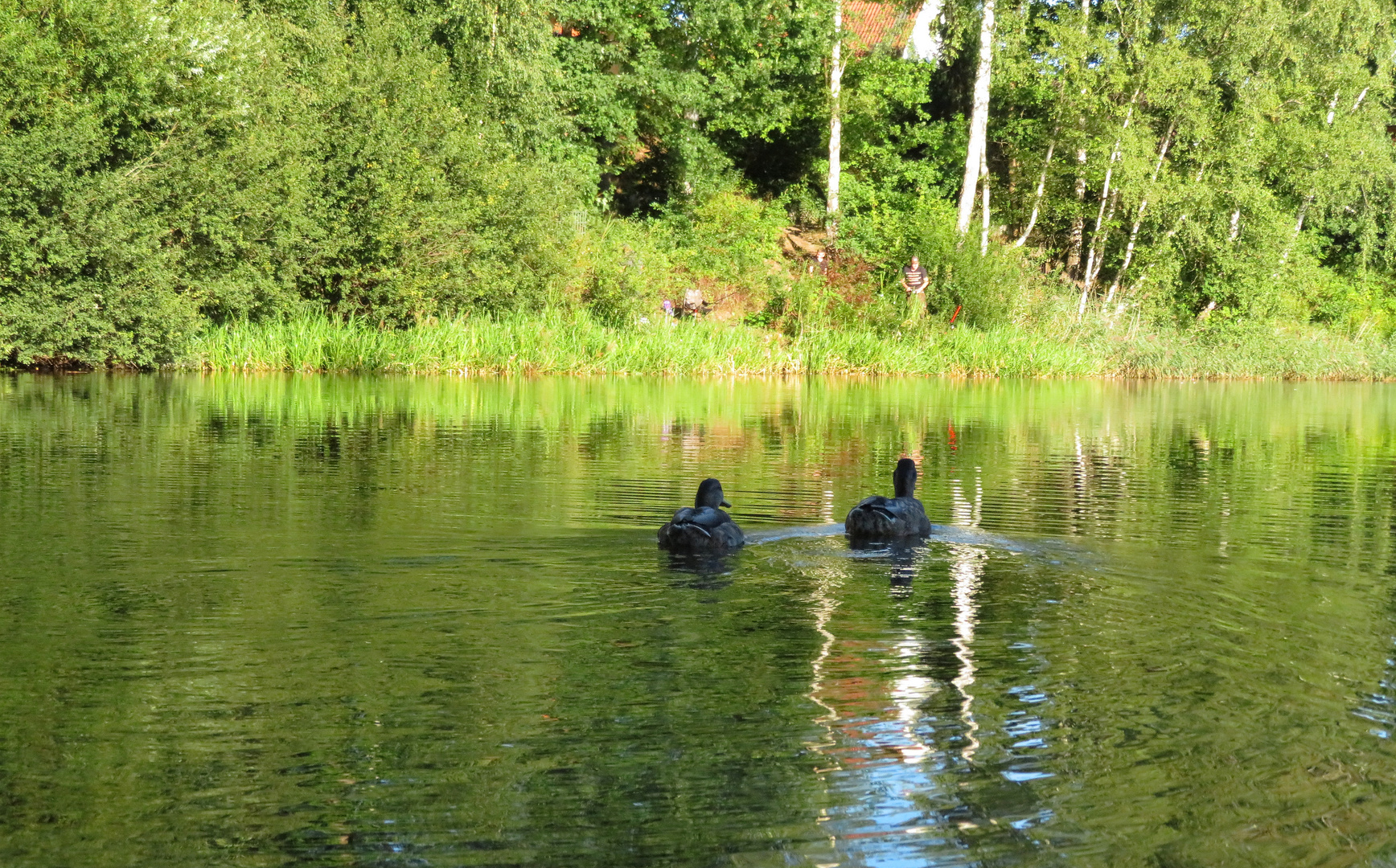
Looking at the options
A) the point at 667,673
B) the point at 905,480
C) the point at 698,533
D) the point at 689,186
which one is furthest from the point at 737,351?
the point at 667,673

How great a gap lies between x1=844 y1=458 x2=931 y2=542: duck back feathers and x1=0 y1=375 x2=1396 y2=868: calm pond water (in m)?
0.23

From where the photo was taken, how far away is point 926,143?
183 ft

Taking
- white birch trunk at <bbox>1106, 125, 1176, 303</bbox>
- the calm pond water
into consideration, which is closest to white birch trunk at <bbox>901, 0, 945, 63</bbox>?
white birch trunk at <bbox>1106, 125, 1176, 303</bbox>

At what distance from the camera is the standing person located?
4541cm

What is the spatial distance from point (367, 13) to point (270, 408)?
20.2 meters

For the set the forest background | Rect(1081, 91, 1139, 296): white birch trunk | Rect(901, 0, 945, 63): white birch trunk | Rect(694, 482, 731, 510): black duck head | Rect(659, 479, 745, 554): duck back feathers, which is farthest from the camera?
Rect(901, 0, 945, 63): white birch trunk

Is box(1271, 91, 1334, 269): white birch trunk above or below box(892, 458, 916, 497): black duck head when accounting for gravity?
above

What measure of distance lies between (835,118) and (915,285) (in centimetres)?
759

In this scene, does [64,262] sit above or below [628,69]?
below

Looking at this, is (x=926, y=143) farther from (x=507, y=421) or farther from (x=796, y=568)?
(x=796, y=568)

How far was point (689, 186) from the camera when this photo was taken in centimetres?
5106

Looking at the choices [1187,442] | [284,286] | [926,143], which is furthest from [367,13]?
[1187,442]

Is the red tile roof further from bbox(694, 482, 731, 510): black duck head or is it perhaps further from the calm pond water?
bbox(694, 482, 731, 510): black duck head

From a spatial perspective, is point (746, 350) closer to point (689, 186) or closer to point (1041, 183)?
point (689, 186)
